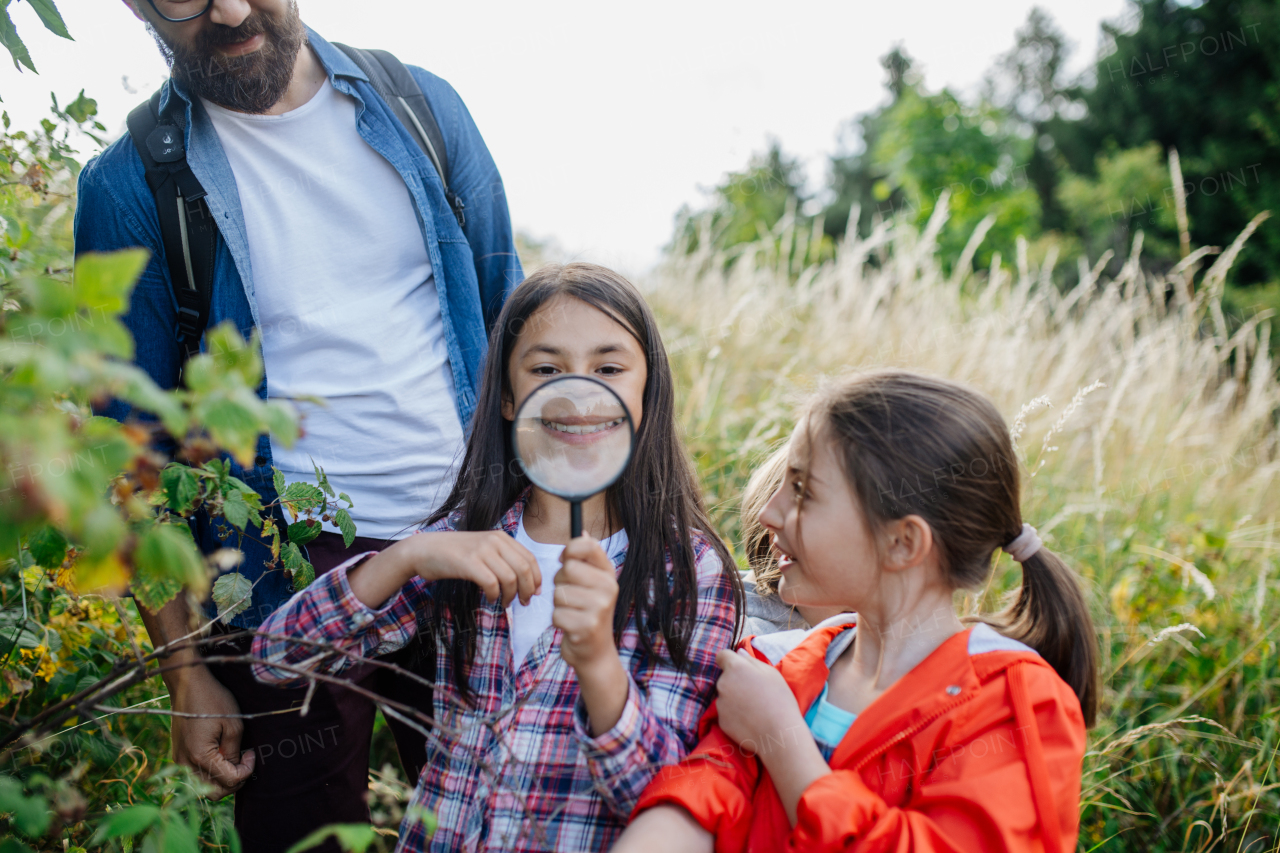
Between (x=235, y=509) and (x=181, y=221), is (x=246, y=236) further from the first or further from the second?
(x=235, y=509)

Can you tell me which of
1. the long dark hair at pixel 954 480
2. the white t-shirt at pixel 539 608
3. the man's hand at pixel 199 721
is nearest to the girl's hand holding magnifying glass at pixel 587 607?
the white t-shirt at pixel 539 608

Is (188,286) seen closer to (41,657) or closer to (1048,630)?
(41,657)

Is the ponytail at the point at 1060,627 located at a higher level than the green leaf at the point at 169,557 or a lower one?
lower

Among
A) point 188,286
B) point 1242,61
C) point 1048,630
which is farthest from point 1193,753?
point 1242,61

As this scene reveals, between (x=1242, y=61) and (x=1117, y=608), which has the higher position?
(x=1242, y=61)

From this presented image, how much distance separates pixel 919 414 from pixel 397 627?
1374mm

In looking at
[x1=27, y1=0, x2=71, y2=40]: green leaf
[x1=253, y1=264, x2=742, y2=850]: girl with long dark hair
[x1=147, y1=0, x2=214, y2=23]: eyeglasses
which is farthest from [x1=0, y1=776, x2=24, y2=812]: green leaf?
[x1=147, y1=0, x2=214, y2=23]: eyeglasses

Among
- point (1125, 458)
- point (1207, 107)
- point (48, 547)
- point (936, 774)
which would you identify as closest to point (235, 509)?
point (48, 547)

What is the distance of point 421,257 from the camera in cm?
250

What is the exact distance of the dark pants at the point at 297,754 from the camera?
7.26ft

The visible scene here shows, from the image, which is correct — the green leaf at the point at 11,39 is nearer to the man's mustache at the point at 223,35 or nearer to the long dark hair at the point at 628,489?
the man's mustache at the point at 223,35

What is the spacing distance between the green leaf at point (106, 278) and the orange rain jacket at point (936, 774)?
135 cm

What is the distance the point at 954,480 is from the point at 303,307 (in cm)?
183

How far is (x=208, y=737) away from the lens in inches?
85.0
